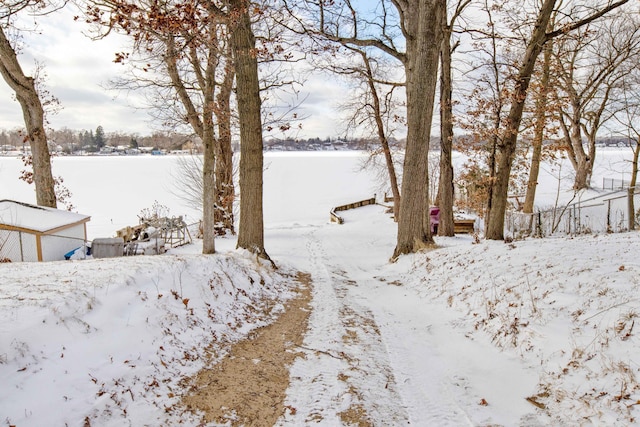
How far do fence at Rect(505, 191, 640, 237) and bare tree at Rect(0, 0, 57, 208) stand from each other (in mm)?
17161

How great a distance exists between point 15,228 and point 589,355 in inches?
686

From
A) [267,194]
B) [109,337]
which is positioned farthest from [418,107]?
[267,194]

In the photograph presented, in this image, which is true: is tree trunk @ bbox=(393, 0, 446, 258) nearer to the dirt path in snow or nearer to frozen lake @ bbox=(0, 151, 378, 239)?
the dirt path in snow

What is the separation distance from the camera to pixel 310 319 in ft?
20.5

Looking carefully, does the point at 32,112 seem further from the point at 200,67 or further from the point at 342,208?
the point at 342,208

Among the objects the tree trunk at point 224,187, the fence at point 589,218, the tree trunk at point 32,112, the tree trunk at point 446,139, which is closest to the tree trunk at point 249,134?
the fence at point 589,218

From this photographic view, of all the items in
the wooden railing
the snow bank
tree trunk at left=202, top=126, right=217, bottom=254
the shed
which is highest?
tree trunk at left=202, top=126, right=217, bottom=254

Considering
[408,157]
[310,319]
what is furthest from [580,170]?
[310,319]

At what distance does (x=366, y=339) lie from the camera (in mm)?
5379

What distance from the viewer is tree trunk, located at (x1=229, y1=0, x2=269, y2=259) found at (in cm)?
905

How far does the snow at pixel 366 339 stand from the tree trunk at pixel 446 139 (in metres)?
7.87

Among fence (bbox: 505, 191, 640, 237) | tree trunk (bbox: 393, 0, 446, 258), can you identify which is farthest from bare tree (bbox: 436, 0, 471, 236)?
tree trunk (bbox: 393, 0, 446, 258)

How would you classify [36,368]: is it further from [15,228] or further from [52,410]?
[15,228]

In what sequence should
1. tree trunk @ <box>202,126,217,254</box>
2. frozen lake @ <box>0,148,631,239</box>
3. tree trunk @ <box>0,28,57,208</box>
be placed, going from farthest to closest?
frozen lake @ <box>0,148,631,239</box>, tree trunk @ <box>0,28,57,208</box>, tree trunk @ <box>202,126,217,254</box>
